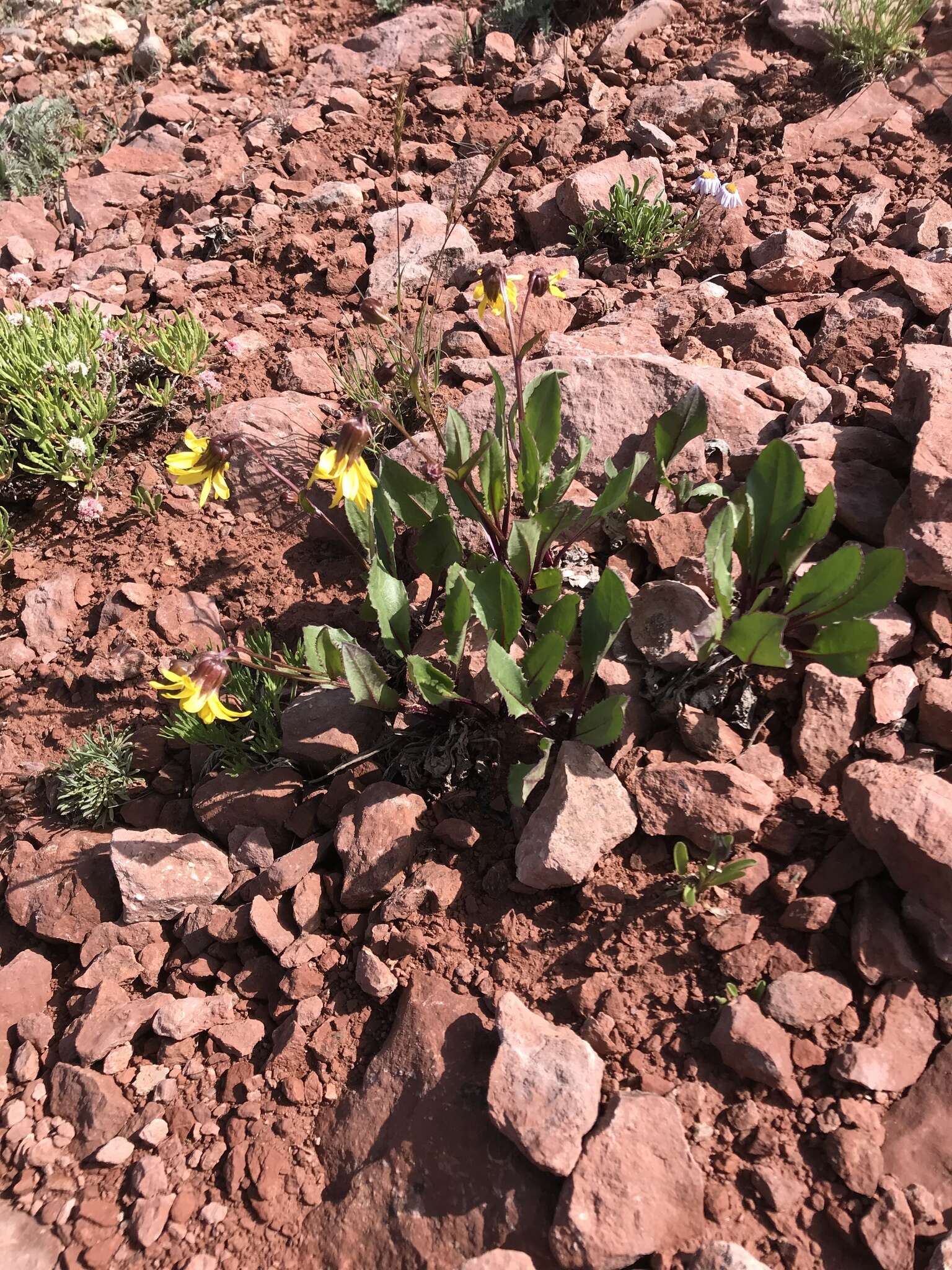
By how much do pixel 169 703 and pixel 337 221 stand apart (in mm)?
3131

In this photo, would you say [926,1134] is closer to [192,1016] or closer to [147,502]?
[192,1016]

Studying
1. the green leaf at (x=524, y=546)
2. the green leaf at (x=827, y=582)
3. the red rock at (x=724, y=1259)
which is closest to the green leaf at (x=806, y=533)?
the green leaf at (x=827, y=582)

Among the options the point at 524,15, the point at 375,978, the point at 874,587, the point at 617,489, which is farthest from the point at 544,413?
the point at 524,15

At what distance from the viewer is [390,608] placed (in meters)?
2.72

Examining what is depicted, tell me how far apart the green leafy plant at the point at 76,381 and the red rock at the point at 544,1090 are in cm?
295

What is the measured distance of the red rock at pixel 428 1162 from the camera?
182 centimetres

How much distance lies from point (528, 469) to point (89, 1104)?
7.13ft

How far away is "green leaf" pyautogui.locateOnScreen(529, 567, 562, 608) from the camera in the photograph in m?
2.62

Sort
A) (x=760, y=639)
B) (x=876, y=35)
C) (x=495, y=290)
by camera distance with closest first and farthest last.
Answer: (x=760, y=639) → (x=495, y=290) → (x=876, y=35)

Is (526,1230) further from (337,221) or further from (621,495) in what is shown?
(337,221)

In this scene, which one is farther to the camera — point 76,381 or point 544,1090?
point 76,381

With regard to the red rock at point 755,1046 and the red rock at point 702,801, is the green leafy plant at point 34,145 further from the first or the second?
the red rock at point 755,1046

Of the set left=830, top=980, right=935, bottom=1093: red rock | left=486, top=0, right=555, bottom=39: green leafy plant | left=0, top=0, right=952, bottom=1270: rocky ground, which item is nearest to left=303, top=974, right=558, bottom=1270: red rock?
left=0, top=0, right=952, bottom=1270: rocky ground

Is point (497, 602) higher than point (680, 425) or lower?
lower
